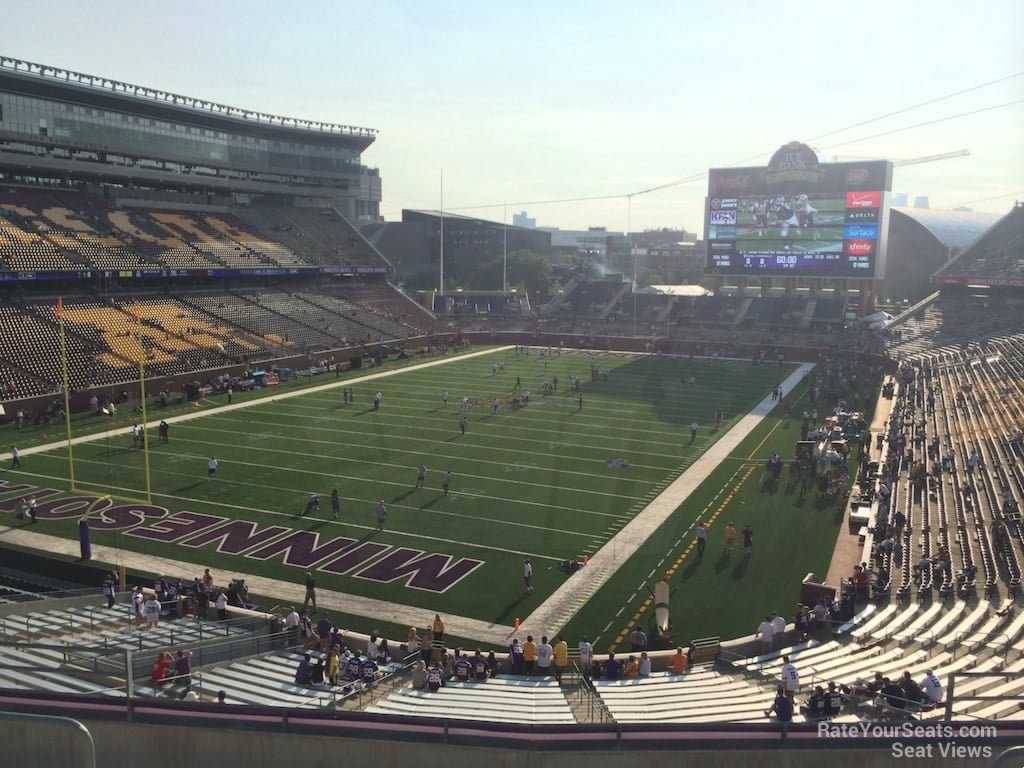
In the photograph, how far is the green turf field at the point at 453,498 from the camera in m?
17.7

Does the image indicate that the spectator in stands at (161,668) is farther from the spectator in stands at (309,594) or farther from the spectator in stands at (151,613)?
the spectator in stands at (309,594)

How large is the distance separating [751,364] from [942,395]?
15.7 meters

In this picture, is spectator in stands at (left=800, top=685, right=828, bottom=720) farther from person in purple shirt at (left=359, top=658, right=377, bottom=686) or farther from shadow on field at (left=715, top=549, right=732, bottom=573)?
shadow on field at (left=715, top=549, right=732, bottom=573)

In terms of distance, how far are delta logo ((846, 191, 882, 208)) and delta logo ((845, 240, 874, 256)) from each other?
2289mm

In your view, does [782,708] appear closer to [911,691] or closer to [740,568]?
[911,691]

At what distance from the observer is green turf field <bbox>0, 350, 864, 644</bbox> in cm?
1773

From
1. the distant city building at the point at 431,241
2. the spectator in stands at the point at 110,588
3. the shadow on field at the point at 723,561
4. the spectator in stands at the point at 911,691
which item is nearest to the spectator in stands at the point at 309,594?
the spectator in stands at the point at 110,588

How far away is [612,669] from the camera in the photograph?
1365cm

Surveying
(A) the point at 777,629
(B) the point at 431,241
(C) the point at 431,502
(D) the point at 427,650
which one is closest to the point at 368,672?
(D) the point at 427,650

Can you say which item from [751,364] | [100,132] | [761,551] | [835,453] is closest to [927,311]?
[751,364]

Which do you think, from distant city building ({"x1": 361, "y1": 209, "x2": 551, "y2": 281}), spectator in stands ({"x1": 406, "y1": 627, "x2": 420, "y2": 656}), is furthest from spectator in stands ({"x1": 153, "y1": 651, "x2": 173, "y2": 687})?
distant city building ({"x1": 361, "y1": 209, "x2": 551, "y2": 281})

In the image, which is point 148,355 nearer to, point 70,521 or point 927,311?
point 70,521

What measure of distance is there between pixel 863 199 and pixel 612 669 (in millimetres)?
49827

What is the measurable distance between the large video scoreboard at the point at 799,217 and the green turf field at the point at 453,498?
78.4 ft
